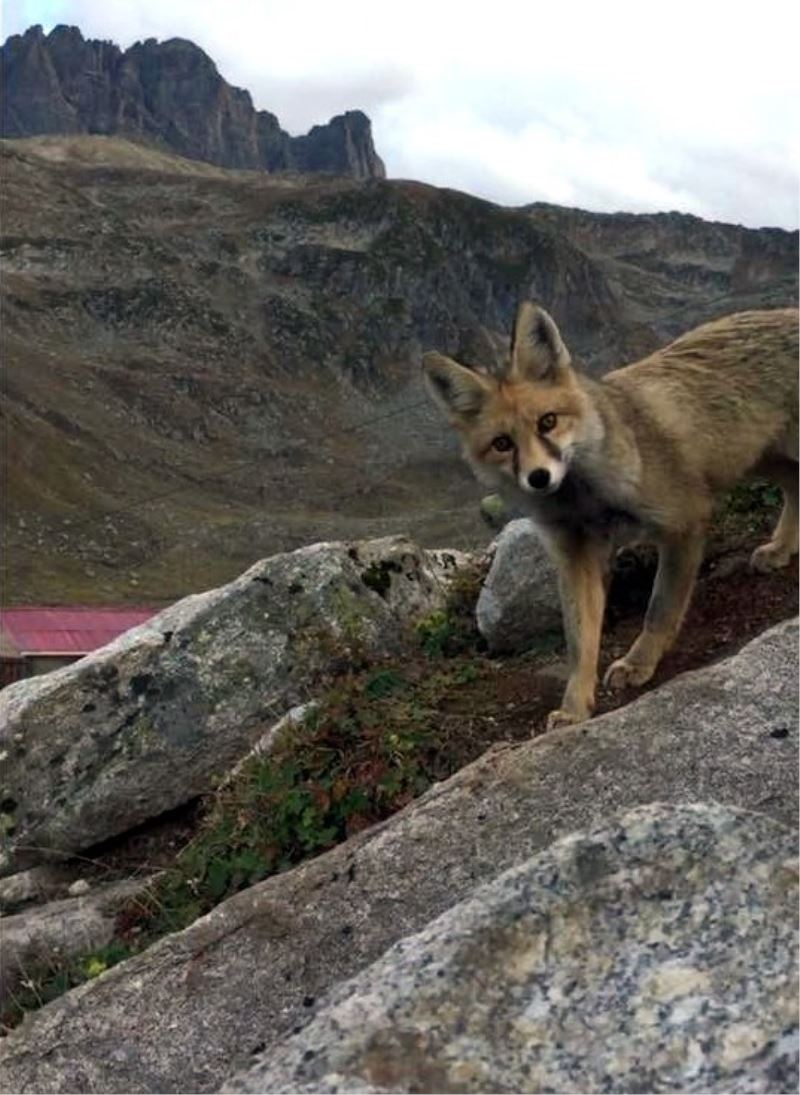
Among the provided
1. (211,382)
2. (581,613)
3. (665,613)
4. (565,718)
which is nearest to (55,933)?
(565,718)

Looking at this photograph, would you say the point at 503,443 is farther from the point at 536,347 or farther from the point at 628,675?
the point at 628,675

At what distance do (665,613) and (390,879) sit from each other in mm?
2892

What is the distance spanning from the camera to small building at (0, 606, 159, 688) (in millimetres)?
41562

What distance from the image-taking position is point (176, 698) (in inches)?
418

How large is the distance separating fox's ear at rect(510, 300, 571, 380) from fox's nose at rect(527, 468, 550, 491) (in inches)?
23.2

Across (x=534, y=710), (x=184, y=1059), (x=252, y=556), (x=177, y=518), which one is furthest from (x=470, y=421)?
(x=177, y=518)

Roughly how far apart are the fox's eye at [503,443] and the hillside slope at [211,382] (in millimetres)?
82913

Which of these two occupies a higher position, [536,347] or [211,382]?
[211,382]

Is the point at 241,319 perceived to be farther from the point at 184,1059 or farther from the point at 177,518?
the point at 184,1059

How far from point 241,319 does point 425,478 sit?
140ft

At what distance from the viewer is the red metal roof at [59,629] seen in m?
44.2

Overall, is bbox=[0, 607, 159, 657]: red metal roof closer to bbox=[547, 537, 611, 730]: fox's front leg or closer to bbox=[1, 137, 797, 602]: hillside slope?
bbox=[547, 537, 611, 730]: fox's front leg

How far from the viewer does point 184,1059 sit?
528 cm

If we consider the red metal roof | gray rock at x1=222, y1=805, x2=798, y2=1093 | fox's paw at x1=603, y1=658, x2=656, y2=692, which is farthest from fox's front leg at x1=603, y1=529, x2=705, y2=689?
the red metal roof
